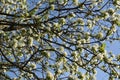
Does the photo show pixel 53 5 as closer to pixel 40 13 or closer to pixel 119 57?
pixel 40 13

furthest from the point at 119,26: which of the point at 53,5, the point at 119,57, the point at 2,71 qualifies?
the point at 2,71

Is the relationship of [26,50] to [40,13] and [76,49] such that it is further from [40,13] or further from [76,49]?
[76,49]

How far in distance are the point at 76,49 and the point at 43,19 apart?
158 centimetres

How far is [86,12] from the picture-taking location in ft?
41.6

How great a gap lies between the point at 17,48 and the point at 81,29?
6.95ft

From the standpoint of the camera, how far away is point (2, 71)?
12945mm

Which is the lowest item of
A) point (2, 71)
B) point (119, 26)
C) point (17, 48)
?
point (2, 71)

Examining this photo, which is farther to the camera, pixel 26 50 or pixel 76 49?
pixel 26 50

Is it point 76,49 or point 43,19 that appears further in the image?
point 43,19

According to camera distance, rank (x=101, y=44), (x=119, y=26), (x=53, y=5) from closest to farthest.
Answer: (x=101, y=44)
(x=119, y=26)
(x=53, y=5)

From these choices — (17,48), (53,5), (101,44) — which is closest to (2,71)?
(17,48)

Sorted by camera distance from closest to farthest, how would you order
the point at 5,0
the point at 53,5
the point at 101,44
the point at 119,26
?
1. the point at 101,44
2. the point at 119,26
3. the point at 53,5
4. the point at 5,0

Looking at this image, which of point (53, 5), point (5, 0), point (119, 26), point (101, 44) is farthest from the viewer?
point (5, 0)

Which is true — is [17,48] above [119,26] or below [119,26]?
below
